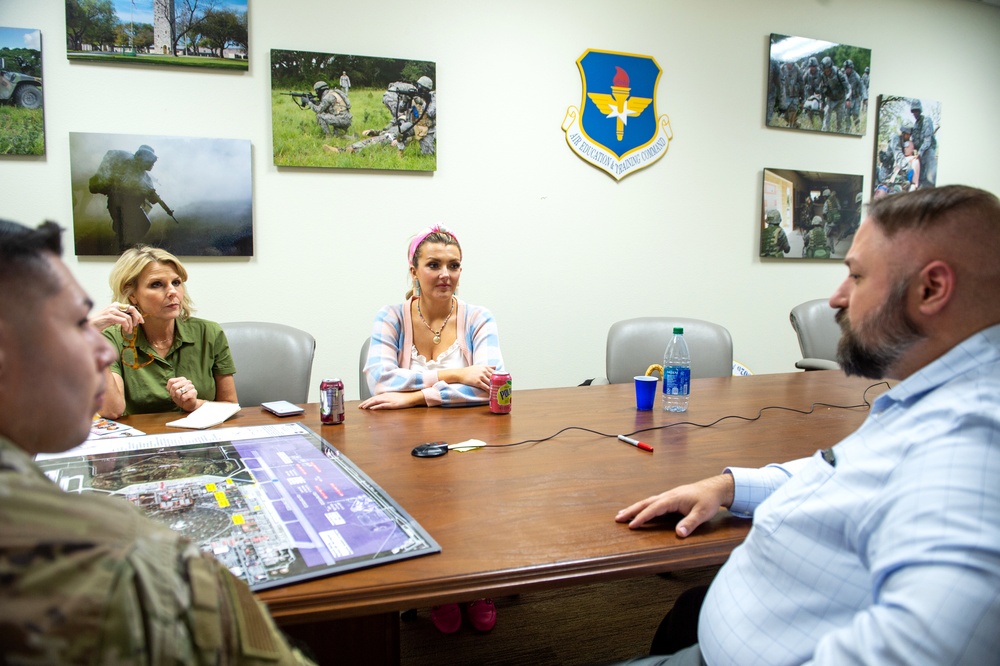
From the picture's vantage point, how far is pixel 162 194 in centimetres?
313

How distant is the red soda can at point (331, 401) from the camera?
5.80ft

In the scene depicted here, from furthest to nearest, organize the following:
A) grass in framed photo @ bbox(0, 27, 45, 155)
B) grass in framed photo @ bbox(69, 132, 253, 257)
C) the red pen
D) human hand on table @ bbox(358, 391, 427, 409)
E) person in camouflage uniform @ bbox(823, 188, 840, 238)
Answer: person in camouflage uniform @ bbox(823, 188, 840, 238) < grass in framed photo @ bbox(69, 132, 253, 257) < grass in framed photo @ bbox(0, 27, 45, 155) < human hand on table @ bbox(358, 391, 427, 409) < the red pen

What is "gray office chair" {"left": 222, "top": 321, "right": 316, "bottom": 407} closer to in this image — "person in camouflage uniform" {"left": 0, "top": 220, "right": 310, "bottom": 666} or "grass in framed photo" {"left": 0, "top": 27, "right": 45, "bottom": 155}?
"grass in framed photo" {"left": 0, "top": 27, "right": 45, "bottom": 155}

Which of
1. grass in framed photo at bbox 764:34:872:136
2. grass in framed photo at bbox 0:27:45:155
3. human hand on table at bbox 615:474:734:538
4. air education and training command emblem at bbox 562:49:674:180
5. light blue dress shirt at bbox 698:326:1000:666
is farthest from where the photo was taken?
grass in framed photo at bbox 764:34:872:136

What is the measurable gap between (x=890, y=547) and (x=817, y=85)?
4.35m

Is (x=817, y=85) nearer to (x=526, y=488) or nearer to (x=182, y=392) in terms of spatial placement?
(x=526, y=488)

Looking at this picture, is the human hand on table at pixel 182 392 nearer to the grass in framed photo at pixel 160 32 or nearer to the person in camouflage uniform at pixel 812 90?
the grass in framed photo at pixel 160 32

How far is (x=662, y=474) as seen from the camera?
1.40 metres

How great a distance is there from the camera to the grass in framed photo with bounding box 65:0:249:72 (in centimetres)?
295

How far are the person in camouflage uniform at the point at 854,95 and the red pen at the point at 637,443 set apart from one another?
149 inches

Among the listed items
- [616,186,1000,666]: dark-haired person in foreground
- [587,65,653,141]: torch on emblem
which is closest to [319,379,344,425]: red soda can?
Answer: [616,186,1000,666]: dark-haired person in foreground

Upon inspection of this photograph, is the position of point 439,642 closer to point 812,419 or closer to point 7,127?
point 812,419

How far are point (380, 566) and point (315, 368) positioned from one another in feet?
8.83

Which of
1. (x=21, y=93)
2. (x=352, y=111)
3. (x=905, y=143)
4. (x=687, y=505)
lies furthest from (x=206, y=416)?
(x=905, y=143)
